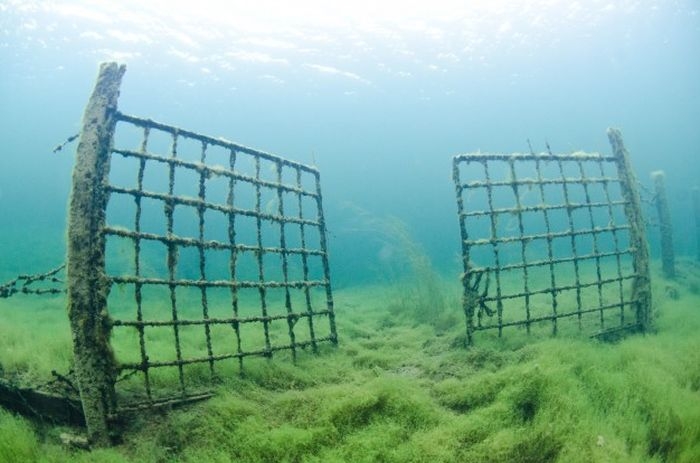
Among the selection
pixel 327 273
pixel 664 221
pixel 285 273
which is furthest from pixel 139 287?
pixel 664 221

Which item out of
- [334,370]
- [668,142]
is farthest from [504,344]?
[668,142]

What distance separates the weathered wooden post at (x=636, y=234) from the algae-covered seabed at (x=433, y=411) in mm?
1156

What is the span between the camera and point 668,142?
13262cm

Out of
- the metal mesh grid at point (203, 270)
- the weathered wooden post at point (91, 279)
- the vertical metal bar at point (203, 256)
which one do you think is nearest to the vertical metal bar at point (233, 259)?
the metal mesh grid at point (203, 270)

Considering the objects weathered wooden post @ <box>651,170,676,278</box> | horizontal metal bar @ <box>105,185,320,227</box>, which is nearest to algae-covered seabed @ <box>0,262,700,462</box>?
horizontal metal bar @ <box>105,185,320,227</box>

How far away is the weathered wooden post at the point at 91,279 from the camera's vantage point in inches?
146

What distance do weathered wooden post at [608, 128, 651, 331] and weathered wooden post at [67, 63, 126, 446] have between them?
7.60m

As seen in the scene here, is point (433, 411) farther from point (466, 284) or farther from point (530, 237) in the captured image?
point (530, 237)

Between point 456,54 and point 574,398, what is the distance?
37131 mm

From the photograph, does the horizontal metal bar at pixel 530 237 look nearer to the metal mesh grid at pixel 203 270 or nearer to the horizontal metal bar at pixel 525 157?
the horizontal metal bar at pixel 525 157

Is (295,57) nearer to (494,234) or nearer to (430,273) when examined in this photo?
(430,273)

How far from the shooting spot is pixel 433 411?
13.3ft

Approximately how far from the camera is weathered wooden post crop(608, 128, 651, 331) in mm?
7242

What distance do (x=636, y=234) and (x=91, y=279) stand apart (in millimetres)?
7880
